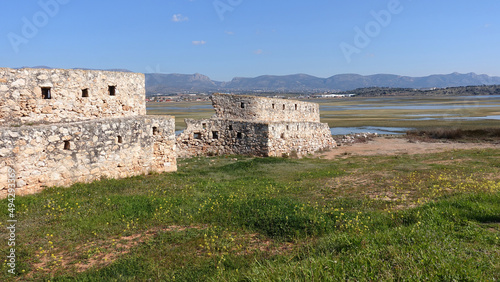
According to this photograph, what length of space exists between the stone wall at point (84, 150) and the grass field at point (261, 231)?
0.59m

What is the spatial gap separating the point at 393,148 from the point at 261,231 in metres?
24.4

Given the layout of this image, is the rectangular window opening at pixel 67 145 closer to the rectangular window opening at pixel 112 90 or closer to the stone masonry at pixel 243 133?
the rectangular window opening at pixel 112 90

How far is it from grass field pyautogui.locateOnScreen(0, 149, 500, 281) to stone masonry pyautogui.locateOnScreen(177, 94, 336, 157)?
950 cm

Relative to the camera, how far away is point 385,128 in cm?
4650

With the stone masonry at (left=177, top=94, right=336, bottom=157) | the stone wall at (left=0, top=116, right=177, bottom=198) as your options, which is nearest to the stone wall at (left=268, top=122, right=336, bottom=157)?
the stone masonry at (left=177, top=94, right=336, bottom=157)

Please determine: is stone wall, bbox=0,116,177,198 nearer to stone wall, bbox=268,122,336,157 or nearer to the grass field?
the grass field

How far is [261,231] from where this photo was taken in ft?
25.6

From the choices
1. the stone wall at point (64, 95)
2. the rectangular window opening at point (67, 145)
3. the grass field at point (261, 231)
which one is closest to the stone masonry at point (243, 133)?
the stone wall at point (64, 95)

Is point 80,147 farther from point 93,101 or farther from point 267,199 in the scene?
point 267,199

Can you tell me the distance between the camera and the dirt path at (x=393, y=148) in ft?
87.7

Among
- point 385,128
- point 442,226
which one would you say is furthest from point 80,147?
point 385,128

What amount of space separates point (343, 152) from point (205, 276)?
76.3ft

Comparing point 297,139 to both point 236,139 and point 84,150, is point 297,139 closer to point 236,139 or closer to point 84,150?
point 236,139

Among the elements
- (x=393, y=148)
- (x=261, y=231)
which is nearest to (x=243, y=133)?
(x=393, y=148)
